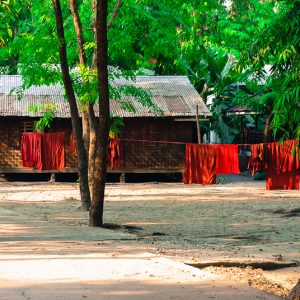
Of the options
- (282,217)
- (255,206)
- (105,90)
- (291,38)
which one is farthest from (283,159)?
(291,38)

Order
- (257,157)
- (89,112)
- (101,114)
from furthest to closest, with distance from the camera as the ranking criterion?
1. (257,157)
2. (89,112)
3. (101,114)

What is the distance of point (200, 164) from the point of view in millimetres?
29203

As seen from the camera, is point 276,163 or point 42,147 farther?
point 42,147

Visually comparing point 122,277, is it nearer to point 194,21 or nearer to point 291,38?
point 291,38

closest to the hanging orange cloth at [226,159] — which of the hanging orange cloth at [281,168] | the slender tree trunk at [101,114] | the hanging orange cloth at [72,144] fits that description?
the hanging orange cloth at [281,168]

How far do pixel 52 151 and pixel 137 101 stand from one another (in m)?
3.81

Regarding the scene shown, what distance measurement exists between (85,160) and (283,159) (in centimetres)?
858

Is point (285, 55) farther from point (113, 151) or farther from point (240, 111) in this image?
point (240, 111)

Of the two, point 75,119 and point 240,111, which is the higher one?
point 240,111

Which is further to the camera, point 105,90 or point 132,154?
point 132,154

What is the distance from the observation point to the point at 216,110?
137ft

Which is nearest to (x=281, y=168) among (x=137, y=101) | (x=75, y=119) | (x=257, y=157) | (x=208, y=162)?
(x=257, y=157)

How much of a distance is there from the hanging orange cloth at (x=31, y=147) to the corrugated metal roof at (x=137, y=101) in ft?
2.55

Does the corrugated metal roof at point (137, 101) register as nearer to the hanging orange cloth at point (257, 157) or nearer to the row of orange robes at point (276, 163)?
the hanging orange cloth at point (257, 157)
